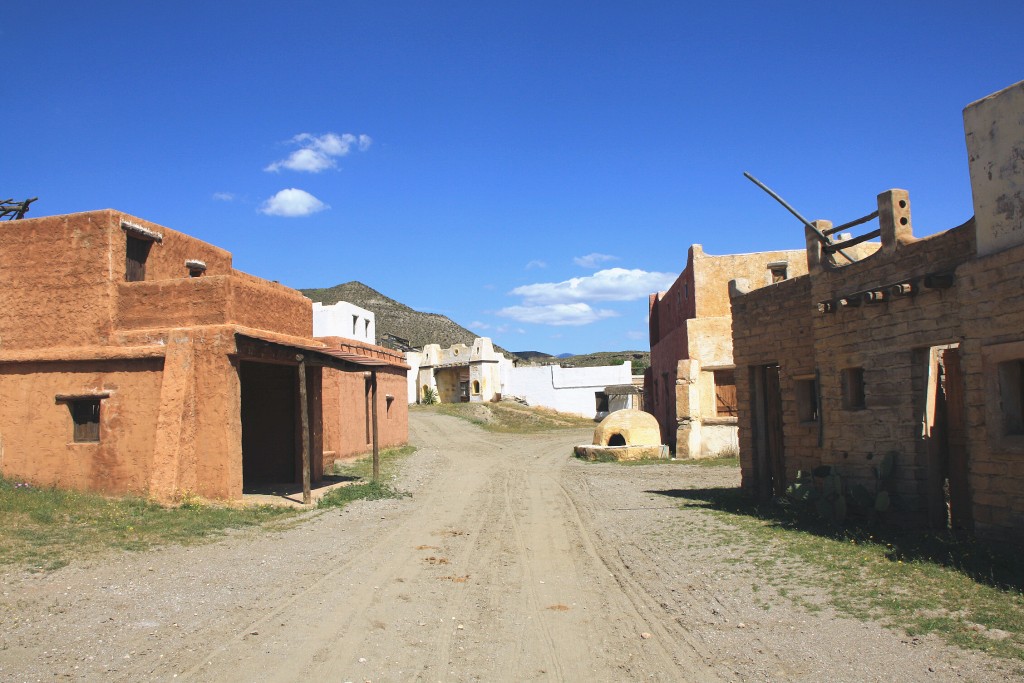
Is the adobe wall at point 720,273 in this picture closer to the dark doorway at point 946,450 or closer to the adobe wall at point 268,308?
the adobe wall at point 268,308

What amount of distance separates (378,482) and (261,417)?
10.8 feet

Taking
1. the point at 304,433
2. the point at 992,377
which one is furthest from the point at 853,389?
the point at 304,433

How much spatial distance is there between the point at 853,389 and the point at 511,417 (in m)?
37.2

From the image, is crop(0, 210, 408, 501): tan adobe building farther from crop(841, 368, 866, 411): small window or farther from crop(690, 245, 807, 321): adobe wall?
crop(690, 245, 807, 321): adobe wall

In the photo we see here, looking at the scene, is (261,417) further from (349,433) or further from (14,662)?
(14,662)

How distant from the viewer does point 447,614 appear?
7473 mm

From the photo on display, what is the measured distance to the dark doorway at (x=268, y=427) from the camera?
1786cm

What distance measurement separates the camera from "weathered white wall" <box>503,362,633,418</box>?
5506cm

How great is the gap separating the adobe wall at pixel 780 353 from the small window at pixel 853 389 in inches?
52.0

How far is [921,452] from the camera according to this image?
9.88 meters

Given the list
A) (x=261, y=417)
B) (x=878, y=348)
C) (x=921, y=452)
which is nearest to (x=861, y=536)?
(x=921, y=452)

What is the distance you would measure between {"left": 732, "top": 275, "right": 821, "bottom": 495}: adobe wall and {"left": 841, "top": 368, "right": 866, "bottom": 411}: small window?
1.32m

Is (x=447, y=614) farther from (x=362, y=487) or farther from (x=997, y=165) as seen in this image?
(x=362, y=487)

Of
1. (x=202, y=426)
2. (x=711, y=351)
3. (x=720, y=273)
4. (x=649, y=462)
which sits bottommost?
(x=649, y=462)
